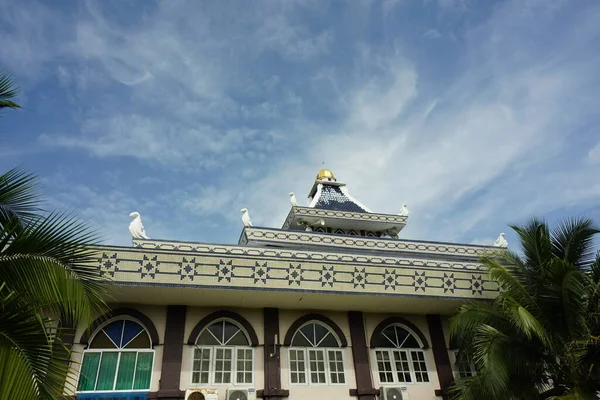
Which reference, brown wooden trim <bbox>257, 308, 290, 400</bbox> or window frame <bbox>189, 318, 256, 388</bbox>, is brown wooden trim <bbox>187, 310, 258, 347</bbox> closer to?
window frame <bbox>189, 318, 256, 388</bbox>

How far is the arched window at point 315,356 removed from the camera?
1073 cm

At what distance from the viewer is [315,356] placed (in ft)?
36.3

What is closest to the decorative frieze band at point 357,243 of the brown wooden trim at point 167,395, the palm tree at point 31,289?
the brown wooden trim at point 167,395

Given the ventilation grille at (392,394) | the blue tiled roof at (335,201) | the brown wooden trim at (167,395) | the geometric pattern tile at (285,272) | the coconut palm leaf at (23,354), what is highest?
the blue tiled roof at (335,201)

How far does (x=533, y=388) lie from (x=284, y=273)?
5549mm

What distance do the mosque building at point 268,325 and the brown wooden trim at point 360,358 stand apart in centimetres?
3

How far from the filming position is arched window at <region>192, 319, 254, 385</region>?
10.2 m

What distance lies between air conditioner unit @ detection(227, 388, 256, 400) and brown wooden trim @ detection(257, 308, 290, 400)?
0.16m

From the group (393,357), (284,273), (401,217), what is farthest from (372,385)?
(401,217)

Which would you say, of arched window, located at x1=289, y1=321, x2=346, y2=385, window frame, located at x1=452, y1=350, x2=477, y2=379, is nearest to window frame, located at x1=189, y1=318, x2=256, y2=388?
arched window, located at x1=289, y1=321, x2=346, y2=385

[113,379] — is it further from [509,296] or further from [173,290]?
[509,296]

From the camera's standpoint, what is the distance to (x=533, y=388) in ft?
29.8

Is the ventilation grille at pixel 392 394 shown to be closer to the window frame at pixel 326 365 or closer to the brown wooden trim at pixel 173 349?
the window frame at pixel 326 365

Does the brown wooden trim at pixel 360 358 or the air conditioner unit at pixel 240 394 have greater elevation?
the brown wooden trim at pixel 360 358
